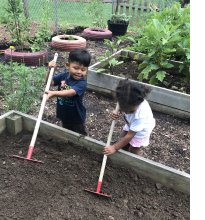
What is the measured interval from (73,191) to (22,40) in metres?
4.49

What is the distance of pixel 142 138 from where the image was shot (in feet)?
9.73

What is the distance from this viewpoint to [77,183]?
2811mm

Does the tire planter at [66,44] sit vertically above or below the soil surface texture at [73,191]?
above

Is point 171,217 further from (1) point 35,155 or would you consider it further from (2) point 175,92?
(2) point 175,92

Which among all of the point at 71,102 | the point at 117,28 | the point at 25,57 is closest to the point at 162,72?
the point at 71,102

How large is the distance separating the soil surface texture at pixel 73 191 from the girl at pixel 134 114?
0.99 ft

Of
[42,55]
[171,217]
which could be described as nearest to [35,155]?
[171,217]

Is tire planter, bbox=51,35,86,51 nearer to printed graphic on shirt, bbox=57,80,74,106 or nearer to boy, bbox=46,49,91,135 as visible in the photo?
boy, bbox=46,49,91,135

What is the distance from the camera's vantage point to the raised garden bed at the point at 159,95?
4452mm

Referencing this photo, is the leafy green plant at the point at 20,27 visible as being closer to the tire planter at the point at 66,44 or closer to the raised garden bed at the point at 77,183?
the tire planter at the point at 66,44

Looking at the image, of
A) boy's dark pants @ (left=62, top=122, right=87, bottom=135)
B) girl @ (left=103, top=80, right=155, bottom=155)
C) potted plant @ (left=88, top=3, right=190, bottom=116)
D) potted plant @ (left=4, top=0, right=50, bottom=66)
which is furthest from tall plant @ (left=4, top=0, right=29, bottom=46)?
girl @ (left=103, top=80, right=155, bottom=155)

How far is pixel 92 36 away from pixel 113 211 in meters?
6.21

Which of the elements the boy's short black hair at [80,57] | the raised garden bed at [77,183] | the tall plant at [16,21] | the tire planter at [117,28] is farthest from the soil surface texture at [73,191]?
the tire planter at [117,28]

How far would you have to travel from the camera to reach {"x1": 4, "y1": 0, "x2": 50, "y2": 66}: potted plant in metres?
5.74
